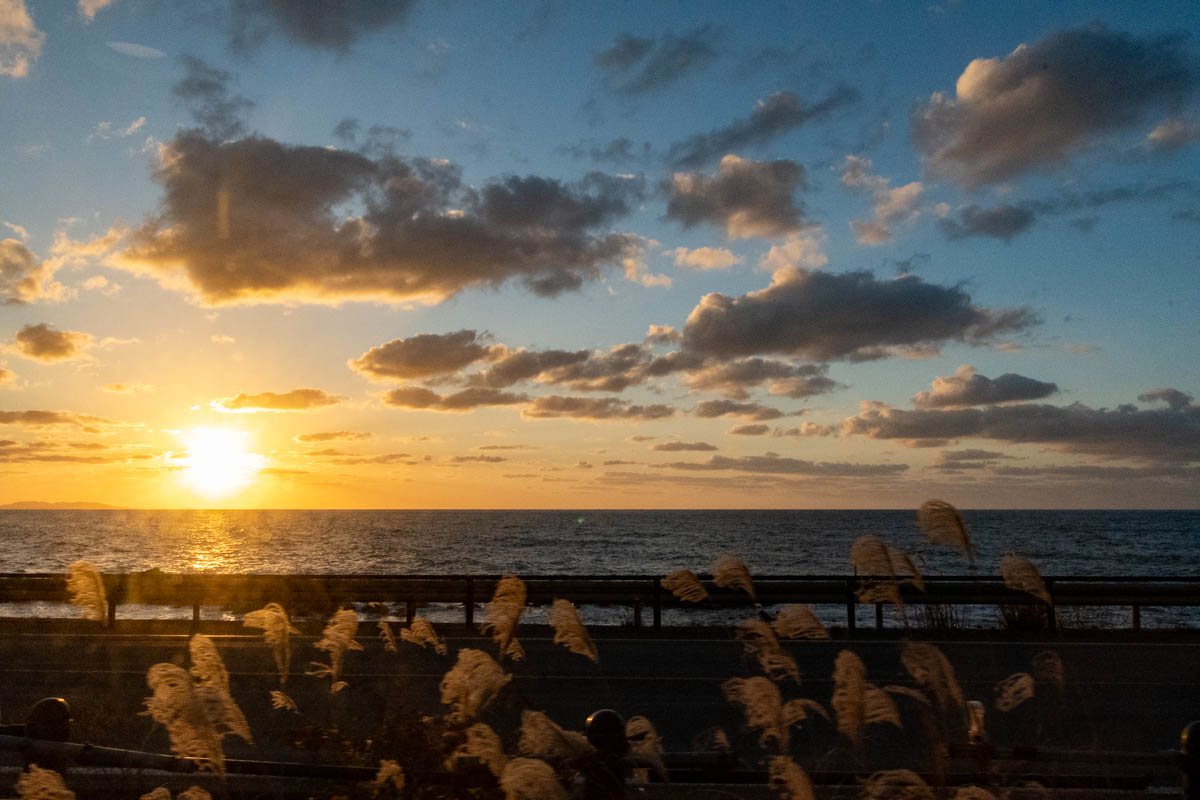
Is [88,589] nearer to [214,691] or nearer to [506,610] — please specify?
[214,691]

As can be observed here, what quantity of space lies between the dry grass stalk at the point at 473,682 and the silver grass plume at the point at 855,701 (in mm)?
1096

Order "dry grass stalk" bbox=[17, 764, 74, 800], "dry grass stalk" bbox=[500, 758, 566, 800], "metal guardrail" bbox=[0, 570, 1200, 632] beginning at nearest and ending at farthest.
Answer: "dry grass stalk" bbox=[500, 758, 566, 800] < "dry grass stalk" bbox=[17, 764, 74, 800] < "metal guardrail" bbox=[0, 570, 1200, 632]

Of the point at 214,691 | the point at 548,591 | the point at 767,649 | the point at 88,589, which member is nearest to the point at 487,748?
the point at 214,691

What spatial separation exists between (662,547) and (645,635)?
78067 mm

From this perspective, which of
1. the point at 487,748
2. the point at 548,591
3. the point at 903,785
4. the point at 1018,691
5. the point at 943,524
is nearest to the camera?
the point at 487,748

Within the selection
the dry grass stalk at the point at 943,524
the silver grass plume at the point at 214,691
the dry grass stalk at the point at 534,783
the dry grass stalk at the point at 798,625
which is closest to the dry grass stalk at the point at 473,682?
the dry grass stalk at the point at 534,783

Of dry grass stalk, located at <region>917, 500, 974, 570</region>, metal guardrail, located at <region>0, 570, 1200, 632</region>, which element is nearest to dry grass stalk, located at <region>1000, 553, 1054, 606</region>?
dry grass stalk, located at <region>917, 500, 974, 570</region>

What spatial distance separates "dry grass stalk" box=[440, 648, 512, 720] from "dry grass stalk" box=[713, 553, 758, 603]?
997 millimetres

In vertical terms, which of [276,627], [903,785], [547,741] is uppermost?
[276,627]

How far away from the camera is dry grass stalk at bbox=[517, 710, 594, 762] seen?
278cm

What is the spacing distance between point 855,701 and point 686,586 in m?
1.01

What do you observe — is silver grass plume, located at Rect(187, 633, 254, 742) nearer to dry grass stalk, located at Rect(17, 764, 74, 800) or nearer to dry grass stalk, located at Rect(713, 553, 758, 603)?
dry grass stalk, located at Rect(17, 764, 74, 800)

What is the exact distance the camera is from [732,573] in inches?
149

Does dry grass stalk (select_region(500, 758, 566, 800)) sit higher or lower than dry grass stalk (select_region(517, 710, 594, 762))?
lower
